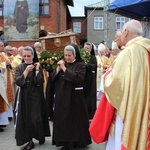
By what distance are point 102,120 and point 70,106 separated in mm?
1641

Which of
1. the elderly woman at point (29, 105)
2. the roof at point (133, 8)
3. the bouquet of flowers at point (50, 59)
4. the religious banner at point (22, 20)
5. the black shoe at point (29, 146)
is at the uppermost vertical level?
the religious banner at point (22, 20)

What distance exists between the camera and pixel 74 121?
201 inches

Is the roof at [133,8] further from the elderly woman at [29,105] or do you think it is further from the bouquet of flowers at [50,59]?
the elderly woman at [29,105]

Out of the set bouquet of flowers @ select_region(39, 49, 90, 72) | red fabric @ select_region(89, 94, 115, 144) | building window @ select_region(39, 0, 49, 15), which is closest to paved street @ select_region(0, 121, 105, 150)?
bouquet of flowers @ select_region(39, 49, 90, 72)

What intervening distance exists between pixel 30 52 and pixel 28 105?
3.19ft

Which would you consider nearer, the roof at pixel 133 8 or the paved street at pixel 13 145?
the paved street at pixel 13 145

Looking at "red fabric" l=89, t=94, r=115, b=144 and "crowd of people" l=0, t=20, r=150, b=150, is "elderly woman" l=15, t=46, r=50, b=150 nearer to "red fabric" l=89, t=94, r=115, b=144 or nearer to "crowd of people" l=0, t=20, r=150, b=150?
"crowd of people" l=0, t=20, r=150, b=150

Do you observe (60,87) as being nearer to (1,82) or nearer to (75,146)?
(75,146)

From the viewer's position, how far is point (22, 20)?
25.8 meters

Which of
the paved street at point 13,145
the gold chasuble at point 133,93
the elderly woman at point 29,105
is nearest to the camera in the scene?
the gold chasuble at point 133,93

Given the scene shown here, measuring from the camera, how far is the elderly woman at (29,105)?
5215 millimetres

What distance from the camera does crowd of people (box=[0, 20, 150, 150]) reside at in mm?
3217

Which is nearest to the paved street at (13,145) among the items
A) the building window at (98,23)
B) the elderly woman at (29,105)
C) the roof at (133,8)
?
the elderly woman at (29,105)

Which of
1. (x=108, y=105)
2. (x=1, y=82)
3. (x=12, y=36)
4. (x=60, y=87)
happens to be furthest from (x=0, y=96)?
(x=12, y=36)
